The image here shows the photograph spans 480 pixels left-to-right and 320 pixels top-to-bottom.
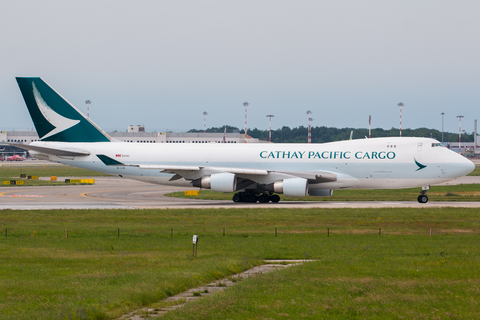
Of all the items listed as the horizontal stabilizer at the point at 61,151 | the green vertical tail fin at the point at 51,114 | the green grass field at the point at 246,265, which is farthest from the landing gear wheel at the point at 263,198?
the green vertical tail fin at the point at 51,114

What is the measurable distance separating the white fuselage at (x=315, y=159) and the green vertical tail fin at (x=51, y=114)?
1.02 meters

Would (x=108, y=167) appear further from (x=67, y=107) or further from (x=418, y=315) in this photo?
(x=418, y=315)

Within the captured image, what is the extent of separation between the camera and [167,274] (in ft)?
58.6

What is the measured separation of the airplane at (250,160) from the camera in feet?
146

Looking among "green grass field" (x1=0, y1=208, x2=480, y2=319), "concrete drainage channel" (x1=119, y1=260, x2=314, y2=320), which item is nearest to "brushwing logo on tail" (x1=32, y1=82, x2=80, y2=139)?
"green grass field" (x1=0, y1=208, x2=480, y2=319)

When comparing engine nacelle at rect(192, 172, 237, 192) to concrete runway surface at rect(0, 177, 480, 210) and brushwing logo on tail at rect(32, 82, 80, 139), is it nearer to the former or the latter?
concrete runway surface at rect(0, 177, 480, 210)

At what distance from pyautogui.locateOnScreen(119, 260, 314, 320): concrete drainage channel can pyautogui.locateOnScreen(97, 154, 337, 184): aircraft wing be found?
23425mm

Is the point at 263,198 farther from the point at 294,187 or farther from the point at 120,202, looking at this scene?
the point at 120,202

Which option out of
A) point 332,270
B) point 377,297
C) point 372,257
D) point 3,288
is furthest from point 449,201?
point 3,288

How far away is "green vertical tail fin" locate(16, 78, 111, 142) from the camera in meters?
47.9

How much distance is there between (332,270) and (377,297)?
163 inches

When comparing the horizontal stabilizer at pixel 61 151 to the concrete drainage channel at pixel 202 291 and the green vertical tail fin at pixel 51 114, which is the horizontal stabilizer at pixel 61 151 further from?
the concrete drainage channel at pixel 202 291

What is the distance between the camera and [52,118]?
159ft

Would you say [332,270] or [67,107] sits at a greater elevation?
[67,107]
